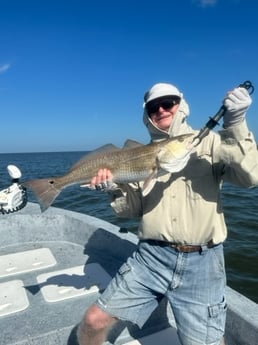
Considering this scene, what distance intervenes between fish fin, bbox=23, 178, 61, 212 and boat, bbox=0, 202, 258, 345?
Result: 4.60 feet

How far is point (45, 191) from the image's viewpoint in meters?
3.67

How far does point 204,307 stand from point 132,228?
8.32 meters

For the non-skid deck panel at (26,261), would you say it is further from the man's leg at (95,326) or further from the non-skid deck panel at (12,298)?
the man's leg at (95,326)

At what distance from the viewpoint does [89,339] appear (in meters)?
3.28

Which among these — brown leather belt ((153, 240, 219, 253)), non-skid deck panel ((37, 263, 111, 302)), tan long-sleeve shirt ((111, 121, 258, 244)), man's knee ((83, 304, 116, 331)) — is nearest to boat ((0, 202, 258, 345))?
non-skid deck panel ((37, 263, 111, 302))

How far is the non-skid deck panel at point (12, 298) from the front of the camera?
14.0ft

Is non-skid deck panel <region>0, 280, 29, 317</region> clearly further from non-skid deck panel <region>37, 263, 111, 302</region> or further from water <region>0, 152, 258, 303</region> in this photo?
water <region>0, 152, 258, 303</region>

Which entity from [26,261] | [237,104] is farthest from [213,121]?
[26,261]

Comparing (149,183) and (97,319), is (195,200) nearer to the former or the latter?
(149,183)

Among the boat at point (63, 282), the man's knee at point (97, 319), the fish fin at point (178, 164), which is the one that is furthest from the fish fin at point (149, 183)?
the boat at point (63, 282)

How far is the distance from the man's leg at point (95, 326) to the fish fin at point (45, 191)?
1154mm

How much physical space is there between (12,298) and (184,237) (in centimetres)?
278

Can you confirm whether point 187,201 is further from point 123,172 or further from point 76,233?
point 76,233

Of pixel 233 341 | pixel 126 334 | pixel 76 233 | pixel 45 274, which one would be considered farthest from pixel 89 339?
pixel 76 233
